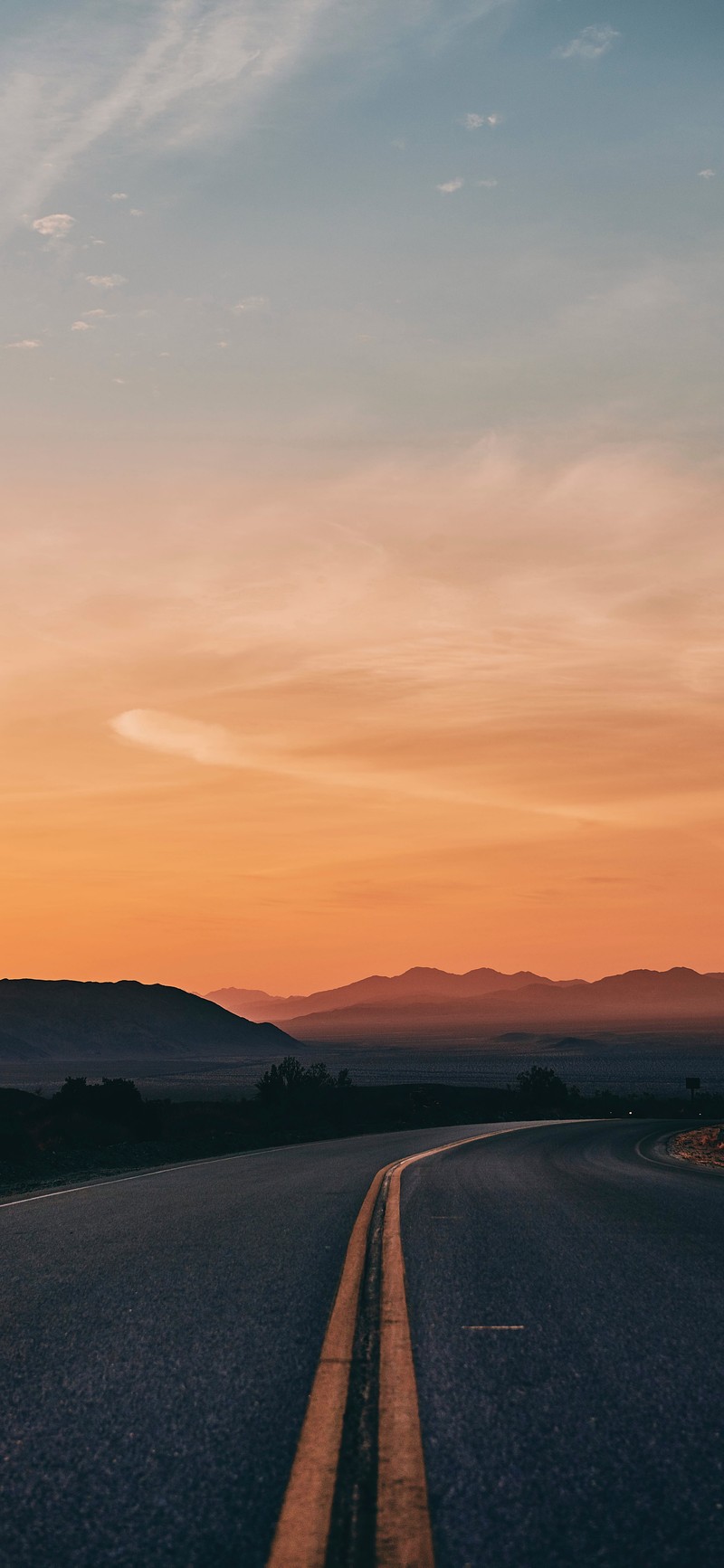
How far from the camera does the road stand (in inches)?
131

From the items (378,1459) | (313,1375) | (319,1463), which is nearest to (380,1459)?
(378,1459)

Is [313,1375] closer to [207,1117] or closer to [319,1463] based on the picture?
[319,1463]

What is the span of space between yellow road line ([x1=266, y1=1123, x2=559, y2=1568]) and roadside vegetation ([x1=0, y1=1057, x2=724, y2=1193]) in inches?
546

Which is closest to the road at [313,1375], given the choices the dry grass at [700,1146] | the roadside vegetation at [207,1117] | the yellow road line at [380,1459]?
the yellow road line at [380,1459]

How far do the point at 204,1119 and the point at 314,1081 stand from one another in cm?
3532

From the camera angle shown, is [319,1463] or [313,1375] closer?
[319,1463]

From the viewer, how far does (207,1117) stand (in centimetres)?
5506

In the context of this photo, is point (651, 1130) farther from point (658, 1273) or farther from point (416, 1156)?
point (658, 1273)

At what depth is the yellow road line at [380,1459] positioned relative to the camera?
314 centimetres

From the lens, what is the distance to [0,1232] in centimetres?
995

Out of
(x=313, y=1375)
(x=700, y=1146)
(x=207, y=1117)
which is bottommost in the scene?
(x=700, y=1146)

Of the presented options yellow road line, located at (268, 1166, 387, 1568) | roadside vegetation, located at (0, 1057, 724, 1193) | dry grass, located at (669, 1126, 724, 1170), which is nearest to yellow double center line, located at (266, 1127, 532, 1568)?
yellow road line, located at (268, 1166, 387, 1568)

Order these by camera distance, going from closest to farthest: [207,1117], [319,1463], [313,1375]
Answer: [319,1463] < [313,1375] < [207,1117]

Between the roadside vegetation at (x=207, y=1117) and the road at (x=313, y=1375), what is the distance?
11.1 metres
